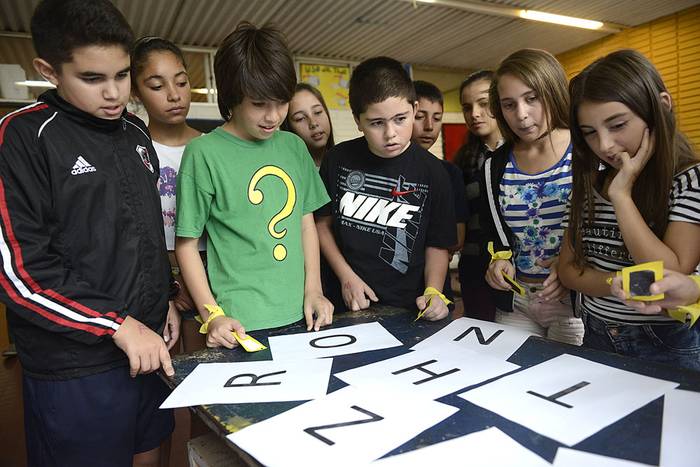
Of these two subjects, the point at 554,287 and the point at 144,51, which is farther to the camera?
the point at 144,51

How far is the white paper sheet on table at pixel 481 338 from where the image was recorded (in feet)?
3.02

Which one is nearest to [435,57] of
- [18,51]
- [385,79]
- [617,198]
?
[18,51]

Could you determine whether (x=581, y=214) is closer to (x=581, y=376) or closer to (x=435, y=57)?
(x=581, y=376)

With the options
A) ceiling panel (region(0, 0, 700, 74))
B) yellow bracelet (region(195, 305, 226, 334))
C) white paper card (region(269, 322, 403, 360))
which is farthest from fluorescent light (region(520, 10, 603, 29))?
yellow bracelet (region(195, 305, 226, 334))

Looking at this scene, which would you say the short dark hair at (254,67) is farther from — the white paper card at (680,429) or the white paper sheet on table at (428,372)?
the white paper card at (680,429)

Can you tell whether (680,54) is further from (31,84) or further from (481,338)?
(31,84)

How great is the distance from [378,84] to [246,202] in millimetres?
487

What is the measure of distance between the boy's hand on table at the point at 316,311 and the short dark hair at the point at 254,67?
0.49 m

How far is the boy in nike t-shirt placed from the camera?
133 cm

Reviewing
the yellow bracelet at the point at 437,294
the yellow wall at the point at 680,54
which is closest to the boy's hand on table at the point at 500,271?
the yellow bracelet at the point at 437,294

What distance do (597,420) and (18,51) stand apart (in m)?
6.16

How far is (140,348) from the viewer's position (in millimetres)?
906

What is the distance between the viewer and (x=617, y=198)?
0.91m

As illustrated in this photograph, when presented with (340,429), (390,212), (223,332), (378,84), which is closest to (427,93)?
(378,84)
